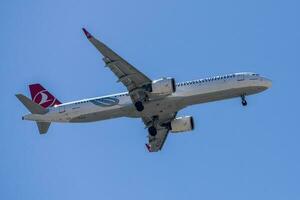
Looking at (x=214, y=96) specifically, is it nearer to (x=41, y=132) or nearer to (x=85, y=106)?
(x=85, y=106)

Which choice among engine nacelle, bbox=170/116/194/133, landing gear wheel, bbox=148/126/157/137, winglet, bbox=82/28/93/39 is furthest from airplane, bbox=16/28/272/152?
winglet, bbox=82/28/93/39

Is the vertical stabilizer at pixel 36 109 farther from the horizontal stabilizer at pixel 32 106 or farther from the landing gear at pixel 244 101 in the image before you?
the landing gear at pixel 244 101

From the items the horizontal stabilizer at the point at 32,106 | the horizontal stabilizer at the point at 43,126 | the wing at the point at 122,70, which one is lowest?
the horizontal stabilizer at the point at 43,126

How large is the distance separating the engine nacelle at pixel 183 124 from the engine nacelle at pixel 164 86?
10.2 meters

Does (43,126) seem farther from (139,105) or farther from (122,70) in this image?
(122,70)

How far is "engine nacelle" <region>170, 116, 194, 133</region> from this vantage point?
93812mm

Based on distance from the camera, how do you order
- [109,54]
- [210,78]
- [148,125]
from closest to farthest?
[109,54] < [210,78] < [148,125]

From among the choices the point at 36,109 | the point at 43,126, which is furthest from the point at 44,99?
the point at 36,109

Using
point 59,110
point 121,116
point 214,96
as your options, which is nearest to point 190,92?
point 214,96

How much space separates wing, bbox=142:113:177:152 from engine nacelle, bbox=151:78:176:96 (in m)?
7.92

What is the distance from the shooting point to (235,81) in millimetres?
85875

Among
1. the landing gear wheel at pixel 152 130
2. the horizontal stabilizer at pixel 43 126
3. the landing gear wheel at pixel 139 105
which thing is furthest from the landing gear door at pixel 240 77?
the horizontal stabilizer at pixel 43 126

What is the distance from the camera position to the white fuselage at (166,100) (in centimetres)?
8525

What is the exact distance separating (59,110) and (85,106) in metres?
3.50
